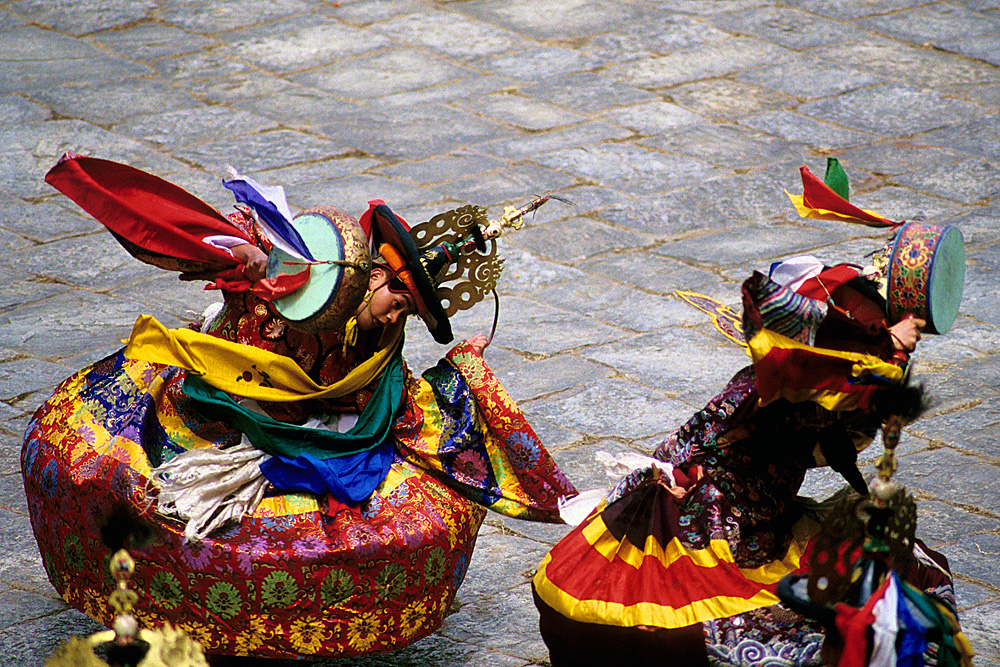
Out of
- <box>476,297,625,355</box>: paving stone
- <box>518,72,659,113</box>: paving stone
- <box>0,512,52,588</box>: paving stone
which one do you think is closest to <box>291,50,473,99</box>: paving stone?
<box>518,72,659,113</box>: paving stone

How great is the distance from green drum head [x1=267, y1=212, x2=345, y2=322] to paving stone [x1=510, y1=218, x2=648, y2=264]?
3358mm

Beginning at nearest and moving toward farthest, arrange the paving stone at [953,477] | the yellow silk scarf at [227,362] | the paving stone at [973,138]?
the yellow silk scarf at [227,362], the paving stone at [953,477], the paving stone at [973,138]

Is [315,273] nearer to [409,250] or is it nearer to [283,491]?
[409,250]

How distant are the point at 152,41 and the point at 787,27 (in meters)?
4.82

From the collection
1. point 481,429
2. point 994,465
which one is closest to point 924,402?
point 481,429

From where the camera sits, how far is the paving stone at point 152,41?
9.24m

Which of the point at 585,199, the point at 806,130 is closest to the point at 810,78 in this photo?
the point at 806,130

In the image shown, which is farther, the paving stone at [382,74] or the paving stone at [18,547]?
the paving stone at [382,74]

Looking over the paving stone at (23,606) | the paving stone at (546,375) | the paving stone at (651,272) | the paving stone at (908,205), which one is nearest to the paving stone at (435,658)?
the paving stone at (23,606)

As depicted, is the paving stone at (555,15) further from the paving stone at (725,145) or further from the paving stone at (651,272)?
the paving stone at (651,272)

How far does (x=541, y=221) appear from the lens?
23.2 ft

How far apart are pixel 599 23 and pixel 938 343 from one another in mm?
4872

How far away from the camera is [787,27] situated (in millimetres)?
9719

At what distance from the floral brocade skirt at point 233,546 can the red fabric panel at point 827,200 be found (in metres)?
1.27
